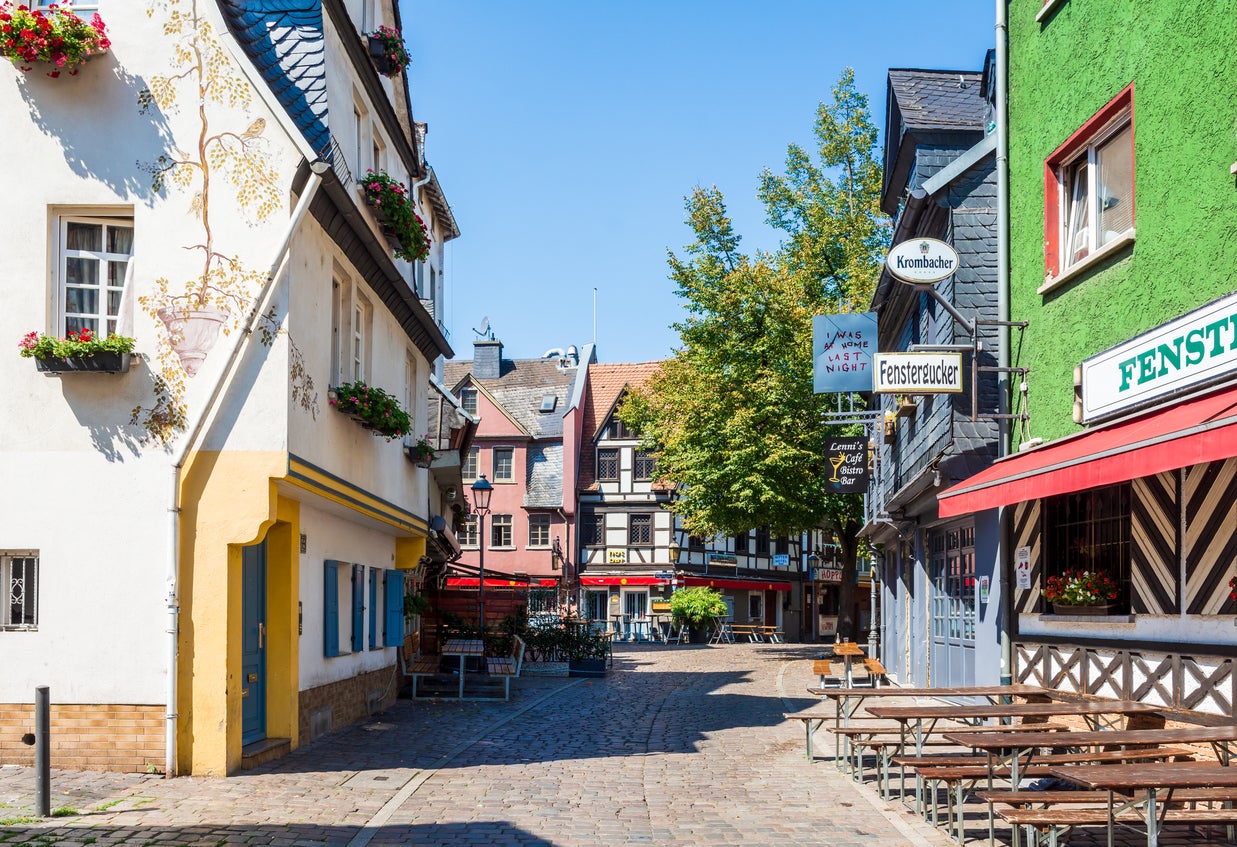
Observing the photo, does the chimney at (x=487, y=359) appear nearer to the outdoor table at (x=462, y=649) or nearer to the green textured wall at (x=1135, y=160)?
the outdoor table at (x=462, y=649)

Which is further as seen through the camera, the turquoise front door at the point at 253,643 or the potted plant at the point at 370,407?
the potted plant at the point at 370,407

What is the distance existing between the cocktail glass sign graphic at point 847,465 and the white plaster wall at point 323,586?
11.5m

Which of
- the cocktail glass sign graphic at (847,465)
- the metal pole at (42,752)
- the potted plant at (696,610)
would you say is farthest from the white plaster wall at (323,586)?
the potted plant at (696,610)

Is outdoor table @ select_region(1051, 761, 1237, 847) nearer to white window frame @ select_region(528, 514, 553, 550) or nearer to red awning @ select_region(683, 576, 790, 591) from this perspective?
red awning @ select_region(683, 576, 790, 591)

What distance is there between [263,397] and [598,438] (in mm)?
44257

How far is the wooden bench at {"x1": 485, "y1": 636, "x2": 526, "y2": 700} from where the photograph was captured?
20.3m

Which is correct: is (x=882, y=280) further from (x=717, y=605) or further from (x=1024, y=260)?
(x=717, y=605)

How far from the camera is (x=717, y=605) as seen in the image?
47688mm

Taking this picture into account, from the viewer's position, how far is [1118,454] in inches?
351

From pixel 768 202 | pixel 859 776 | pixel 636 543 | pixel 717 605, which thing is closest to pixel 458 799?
pixel 859 776

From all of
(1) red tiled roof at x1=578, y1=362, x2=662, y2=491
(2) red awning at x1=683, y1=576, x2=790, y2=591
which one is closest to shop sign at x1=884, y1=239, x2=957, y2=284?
(2) red awning at x1=683, y1=576, x2=790, y2=591

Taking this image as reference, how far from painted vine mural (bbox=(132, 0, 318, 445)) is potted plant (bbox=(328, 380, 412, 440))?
67.2 inches

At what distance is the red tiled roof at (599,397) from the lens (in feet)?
182

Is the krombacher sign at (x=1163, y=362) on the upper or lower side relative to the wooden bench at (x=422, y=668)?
upper
